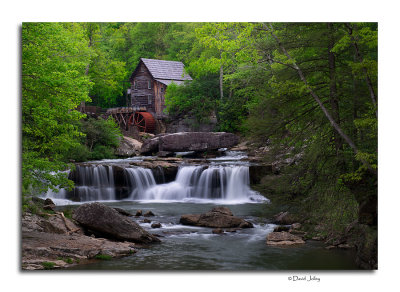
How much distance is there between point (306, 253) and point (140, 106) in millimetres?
18896

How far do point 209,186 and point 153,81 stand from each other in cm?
1061

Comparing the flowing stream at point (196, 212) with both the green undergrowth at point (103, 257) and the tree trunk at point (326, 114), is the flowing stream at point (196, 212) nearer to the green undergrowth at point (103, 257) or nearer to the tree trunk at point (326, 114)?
the green undergrowth at point (103, 257)

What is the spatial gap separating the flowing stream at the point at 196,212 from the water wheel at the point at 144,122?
7.51 meters

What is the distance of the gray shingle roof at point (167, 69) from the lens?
62.8ft

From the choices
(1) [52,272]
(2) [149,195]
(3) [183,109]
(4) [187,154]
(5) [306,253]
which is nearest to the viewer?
(1) [52,272]

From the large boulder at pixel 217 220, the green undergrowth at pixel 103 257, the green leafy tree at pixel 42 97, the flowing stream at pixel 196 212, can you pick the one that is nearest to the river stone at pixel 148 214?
the flowing stream at pixel 196 212

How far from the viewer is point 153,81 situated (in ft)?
70.9

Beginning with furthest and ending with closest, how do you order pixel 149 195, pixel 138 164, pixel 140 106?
pixel 140 106 < pixel 138 164 < pixel 149 195

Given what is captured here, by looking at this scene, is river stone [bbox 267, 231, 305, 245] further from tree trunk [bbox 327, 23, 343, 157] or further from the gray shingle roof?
the gray shingle roof

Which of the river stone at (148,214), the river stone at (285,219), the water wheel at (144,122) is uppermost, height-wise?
the water wheel at (144,122)

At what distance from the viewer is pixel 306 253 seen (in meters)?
5.71

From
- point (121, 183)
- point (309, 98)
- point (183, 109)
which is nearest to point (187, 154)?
point (183, 109)

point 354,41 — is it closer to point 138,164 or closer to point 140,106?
point 138,164

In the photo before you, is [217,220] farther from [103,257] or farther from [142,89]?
[142,89]
